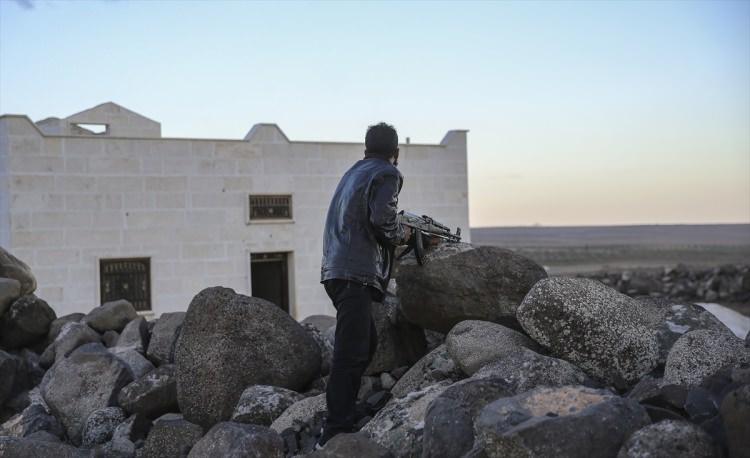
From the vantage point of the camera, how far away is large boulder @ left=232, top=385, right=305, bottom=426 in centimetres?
642

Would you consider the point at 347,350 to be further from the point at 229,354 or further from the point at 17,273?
the point at 17,273

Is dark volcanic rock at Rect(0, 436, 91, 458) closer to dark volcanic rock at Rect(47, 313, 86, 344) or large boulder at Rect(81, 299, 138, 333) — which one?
large boulder at Rect(81, 299, 138, 333)

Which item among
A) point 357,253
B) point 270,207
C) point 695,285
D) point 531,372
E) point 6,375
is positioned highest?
Result: point 270,207

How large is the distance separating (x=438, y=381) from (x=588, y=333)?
41.4 inches

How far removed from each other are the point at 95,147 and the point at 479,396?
13874 mm

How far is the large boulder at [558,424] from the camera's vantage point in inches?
165

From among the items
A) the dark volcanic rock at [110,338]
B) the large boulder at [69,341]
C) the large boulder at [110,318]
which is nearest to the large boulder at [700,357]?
the dark volcanic rock at [110,338]

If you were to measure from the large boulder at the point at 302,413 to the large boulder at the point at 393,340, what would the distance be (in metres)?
0.76

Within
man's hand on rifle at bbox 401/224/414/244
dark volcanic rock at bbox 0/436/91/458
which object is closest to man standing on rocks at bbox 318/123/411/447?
man's hand on rifle at bbox 401/224/414/244

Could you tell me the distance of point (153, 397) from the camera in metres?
7.16

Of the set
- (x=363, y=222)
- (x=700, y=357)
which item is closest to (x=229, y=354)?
(x=363, y=222)

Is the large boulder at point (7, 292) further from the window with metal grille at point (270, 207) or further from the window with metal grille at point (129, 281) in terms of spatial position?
the window with metal grille at point (270, 207)

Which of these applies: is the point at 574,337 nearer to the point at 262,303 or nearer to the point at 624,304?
the point at 624,304

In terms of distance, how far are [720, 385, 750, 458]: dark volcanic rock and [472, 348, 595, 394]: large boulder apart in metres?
1.14
